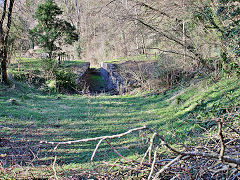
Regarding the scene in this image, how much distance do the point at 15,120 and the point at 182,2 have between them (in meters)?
6.72

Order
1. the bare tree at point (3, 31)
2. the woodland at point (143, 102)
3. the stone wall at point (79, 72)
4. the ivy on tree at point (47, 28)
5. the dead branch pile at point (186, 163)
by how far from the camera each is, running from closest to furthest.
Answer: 1. the dead branch pile at point (186, 163)
2. the woodland at point (143, 102)
3. the bare tree at point (3, 31)
4. the stone wall at point (79, 72)
5. the ivy on tree at point (47, 28)

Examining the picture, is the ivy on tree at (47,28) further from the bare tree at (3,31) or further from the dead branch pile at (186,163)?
the dead branch pile at (186,163)

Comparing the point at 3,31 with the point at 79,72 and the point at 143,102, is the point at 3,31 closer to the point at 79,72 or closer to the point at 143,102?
the point at 143,102

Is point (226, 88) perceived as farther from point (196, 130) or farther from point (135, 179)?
point (135, 179)

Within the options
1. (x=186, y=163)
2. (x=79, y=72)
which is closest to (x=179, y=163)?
(x=186, y=163)

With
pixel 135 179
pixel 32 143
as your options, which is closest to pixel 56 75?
pixel 32 143

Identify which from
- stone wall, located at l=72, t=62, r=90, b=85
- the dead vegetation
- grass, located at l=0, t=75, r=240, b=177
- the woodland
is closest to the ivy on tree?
stone wall, located at l=72, t=62, r=90, b=85

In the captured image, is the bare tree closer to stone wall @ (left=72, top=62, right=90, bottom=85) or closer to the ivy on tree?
stone wall @ (left=72, top=62, right=90, bottom=85)

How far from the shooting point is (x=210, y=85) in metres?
7.75

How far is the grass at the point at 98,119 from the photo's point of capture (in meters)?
4.95

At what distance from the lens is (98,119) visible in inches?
314

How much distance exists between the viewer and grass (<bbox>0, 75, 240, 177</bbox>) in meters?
4.95

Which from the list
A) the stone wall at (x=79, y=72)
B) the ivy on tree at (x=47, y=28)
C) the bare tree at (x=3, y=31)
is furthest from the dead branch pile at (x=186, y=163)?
the ivy on tree at (x=47, y=28)

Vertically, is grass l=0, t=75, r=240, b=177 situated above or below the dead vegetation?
below
